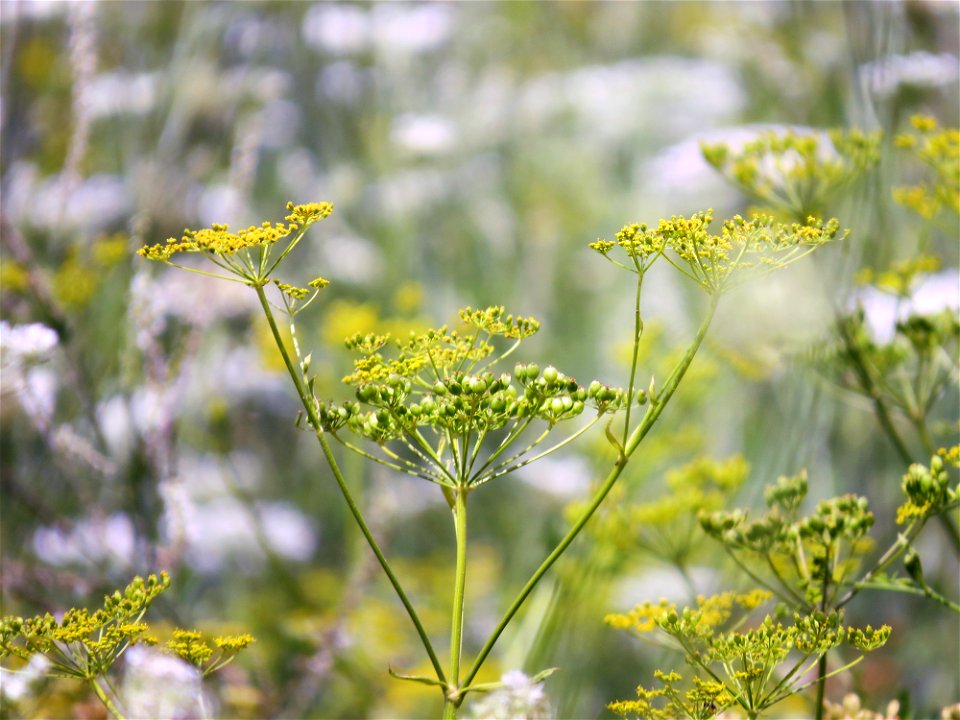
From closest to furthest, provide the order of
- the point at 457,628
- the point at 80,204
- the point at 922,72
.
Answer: the point at 457,628, the point at 922,72, the point at 80,204

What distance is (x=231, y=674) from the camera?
823mm

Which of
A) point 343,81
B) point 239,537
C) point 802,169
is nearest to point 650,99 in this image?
point 343,81

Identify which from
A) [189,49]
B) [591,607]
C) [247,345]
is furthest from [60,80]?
[591,607]

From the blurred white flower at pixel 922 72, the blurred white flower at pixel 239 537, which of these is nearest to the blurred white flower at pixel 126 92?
the blurred white flower at pixel 239 537

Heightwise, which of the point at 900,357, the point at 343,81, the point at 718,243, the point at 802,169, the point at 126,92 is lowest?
the point at 718,243

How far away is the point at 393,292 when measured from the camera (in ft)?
4.86

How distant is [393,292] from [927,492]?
1153 millimetres

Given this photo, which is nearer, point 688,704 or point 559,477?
point 688,704

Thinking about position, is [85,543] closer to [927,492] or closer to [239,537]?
[239,537]

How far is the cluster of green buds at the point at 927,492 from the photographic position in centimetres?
38

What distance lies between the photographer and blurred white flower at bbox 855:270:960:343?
0.68 m

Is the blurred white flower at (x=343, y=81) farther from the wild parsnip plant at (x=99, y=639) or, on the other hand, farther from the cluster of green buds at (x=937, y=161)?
the wild parsnip plant at (x=99, y=639)

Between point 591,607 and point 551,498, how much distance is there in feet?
1.52

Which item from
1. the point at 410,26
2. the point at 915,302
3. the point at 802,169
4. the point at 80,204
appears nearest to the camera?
the point at 802,169
